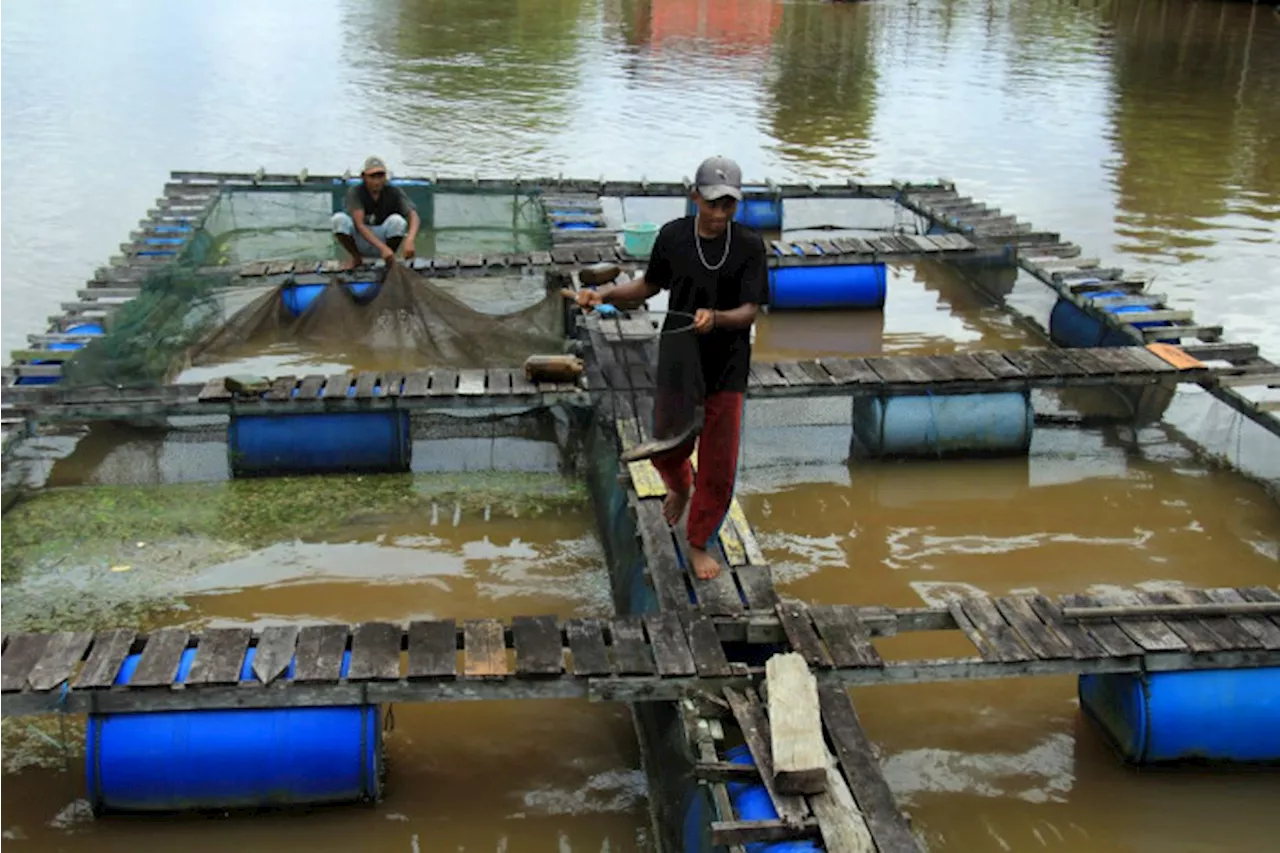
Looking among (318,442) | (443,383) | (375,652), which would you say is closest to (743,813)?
(375,652)

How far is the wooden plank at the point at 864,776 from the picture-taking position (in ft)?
14.0

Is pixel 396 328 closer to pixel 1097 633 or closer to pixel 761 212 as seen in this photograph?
pixel 761 212

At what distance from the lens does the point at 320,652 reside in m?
5.14

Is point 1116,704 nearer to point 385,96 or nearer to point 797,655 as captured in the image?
point 797,655

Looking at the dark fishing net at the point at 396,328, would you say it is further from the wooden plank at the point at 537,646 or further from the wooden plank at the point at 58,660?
the wooden plank at the point at 58,660

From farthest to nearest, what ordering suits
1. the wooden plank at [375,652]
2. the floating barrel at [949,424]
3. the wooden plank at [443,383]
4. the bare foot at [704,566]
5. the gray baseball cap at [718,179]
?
the floating barrel at [949,424]
the wooden plank at [443,383]
the bare foot at [704,566]
the wooden plank at [375,652]
the gray baseball cap at [718,179]

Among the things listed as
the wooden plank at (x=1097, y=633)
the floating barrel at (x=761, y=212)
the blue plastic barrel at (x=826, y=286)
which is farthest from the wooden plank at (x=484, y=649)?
the floating barrel at (x=761, y=212)

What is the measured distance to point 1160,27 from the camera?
3278 cm

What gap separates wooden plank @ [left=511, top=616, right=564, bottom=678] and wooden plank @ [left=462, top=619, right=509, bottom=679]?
0.07 metres

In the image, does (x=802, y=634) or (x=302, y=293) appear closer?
(x=802, y=634)

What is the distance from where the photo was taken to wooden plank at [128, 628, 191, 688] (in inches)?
193

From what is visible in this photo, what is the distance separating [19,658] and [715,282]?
3.40 meters

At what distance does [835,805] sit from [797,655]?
795mm

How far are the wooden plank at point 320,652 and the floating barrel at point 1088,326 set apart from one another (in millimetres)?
6950
